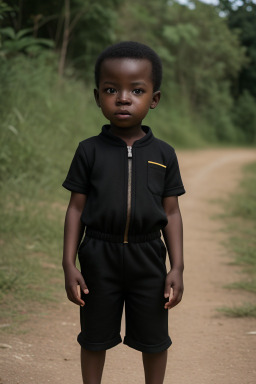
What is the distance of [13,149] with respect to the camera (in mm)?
5582

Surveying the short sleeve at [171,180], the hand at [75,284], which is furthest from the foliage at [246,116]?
the hand at [75,284]

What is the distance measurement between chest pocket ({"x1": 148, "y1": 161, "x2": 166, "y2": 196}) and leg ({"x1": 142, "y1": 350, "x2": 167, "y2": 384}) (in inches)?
24.2

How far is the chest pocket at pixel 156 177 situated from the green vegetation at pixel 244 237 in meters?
1.61

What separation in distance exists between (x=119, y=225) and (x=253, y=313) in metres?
1.71

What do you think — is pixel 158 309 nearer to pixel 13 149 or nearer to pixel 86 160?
pixel 86 160

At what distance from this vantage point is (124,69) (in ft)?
6.07

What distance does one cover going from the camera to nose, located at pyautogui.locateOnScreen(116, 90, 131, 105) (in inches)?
72.3

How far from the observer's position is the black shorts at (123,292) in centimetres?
188

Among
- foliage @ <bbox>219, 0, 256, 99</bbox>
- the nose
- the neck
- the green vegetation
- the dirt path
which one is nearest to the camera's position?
the nose

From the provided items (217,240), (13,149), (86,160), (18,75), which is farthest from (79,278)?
(18,75)

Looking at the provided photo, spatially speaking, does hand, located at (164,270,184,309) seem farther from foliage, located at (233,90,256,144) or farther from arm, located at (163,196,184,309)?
foliage, located at (233,90,256,144)

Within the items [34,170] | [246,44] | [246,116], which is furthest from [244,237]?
[246,116]

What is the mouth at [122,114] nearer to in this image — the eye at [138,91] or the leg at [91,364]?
the eye at [138,91]

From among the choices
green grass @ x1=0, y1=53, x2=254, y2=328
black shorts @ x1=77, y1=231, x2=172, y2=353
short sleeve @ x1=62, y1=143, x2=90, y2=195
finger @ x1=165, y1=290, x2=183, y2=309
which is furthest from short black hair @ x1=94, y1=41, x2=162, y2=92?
green grass @ x1=0, y1=53, x2=254, y2=328
